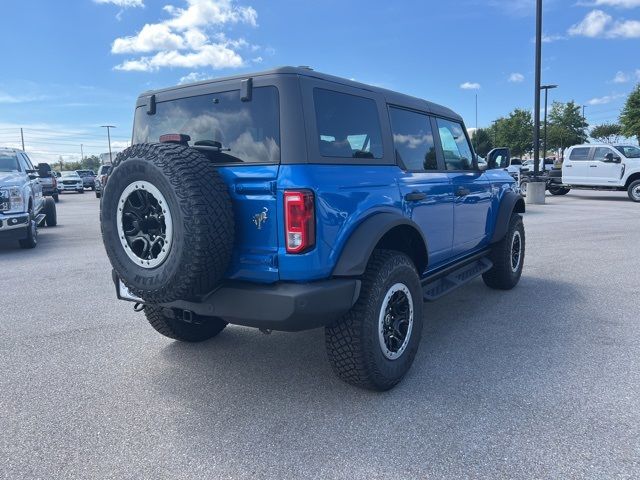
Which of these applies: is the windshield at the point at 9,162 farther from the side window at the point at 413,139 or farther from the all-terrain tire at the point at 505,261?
the all-terrain tire at the point at 505,261

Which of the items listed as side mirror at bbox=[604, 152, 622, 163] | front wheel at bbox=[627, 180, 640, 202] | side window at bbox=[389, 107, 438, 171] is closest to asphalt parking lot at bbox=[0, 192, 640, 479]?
side window at bbox=[389, 107, 438, 171]

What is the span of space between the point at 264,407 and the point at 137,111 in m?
2.39

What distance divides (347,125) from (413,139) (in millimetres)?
934

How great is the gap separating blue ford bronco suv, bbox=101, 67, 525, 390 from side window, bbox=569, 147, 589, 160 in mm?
18603

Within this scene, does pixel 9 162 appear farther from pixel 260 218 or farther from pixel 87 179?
pixel 87 179

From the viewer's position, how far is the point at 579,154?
19.6 m

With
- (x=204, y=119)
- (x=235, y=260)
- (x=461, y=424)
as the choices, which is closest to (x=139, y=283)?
(x=235, y=260)

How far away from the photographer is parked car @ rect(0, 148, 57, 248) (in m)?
8.43

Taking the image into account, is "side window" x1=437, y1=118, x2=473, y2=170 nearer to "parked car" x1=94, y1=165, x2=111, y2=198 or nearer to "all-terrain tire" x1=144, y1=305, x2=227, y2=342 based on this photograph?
"all-terrain tire" x1=144, y1=305, x2=227, y2=342

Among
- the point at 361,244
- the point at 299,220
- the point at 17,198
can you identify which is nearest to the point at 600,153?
the point at 17,198

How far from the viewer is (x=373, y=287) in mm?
3070

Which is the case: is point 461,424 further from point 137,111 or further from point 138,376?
point 137,111

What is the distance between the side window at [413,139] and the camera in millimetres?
Answer: 3764

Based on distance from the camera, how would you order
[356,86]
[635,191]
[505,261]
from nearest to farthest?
[356,86] < [505,261] < [635,191]
